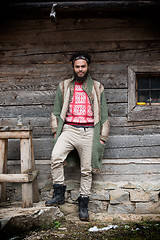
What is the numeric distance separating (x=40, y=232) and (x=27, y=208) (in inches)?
17.0

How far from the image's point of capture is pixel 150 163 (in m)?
4.29

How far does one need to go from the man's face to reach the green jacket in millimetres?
131

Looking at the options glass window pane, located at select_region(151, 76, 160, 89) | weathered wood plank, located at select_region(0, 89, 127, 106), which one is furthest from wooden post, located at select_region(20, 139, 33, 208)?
glass window pane, located at select_region(151, 76, 160, 89)

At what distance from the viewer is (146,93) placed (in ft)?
14.5

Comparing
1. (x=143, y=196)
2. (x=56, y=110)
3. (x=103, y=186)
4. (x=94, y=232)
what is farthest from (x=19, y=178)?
(x=143, y=196)

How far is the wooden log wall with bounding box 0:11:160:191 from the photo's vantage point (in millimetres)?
4309

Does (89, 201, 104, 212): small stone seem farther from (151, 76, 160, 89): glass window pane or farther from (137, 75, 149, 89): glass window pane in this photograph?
(151, 76, 160, 89): glass window pane

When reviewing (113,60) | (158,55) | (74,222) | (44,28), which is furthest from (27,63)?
(74,222)

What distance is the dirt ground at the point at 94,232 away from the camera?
10.6 feet

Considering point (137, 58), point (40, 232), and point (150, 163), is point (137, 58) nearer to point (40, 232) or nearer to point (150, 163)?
point (150, 163)

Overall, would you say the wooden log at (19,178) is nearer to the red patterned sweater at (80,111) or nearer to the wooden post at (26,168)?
the wooden post at (26,168)

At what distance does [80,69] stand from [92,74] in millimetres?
541

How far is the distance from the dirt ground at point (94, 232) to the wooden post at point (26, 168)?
46cm

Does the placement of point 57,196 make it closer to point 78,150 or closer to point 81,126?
point 78,150
